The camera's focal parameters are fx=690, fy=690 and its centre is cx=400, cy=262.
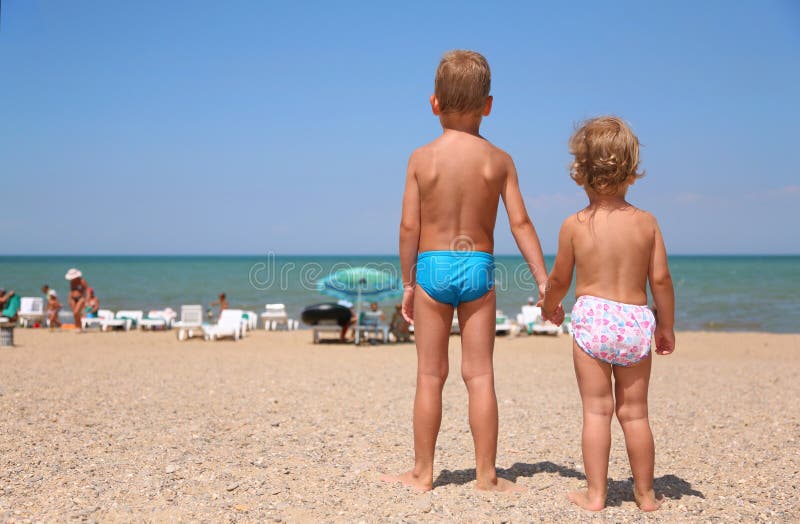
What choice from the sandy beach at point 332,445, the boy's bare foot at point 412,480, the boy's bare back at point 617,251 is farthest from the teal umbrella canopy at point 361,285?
the boy's bare back at point 617,251

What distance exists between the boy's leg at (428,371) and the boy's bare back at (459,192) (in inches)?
13.7

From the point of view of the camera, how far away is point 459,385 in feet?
27.2

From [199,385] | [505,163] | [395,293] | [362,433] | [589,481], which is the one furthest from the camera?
[395,293]

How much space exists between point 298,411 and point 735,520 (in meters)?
4.04

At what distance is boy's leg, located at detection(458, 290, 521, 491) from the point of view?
378 cm

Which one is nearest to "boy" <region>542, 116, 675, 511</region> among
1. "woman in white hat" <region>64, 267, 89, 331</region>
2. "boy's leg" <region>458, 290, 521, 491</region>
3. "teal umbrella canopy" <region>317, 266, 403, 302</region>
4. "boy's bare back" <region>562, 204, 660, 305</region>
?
"boy's bare back" <region>562, 204, 660, 305</region>

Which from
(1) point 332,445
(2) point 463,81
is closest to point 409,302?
(2) point 463,81

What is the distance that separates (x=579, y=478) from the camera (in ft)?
14.1

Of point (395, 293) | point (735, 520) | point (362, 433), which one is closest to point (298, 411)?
point (362, 433)

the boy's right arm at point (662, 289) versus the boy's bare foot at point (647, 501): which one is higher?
the boy's right arm at point (662, 289)

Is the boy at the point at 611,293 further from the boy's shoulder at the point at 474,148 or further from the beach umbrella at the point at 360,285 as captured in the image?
the beach umbrella at the point at 360,285

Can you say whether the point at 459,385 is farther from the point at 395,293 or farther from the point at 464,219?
the point at 395,293

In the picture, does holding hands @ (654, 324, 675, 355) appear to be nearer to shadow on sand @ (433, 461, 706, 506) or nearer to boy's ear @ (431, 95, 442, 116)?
shadow on sand @ (433, 461, 706, 506)

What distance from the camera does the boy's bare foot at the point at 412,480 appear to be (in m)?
3.89
